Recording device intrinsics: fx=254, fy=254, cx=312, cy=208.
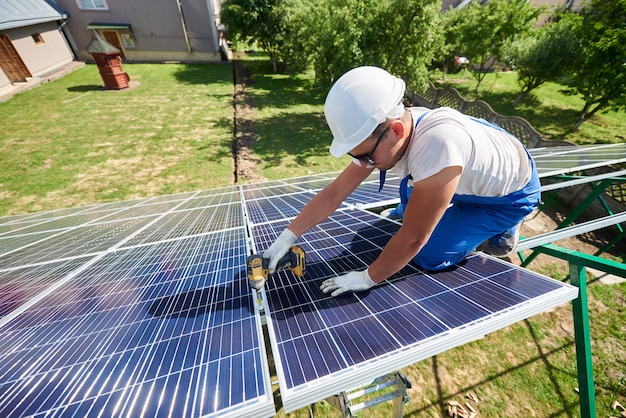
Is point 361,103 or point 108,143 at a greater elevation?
point 361,103

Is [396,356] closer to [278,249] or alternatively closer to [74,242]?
[278,249]

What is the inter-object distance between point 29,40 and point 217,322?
30.9m

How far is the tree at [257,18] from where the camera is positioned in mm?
23438

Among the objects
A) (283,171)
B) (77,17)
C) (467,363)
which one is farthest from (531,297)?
(77,17)

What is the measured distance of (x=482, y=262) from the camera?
269 cm

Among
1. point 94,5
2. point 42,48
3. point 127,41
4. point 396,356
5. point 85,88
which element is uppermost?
point 94,5

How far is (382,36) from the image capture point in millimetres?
11734

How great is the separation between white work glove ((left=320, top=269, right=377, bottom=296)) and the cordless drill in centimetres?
32

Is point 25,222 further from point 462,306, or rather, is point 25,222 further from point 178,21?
point 178,21

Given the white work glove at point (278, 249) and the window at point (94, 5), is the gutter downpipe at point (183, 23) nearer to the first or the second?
the window at point (94, 5)

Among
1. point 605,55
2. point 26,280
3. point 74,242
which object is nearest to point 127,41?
point 74,242

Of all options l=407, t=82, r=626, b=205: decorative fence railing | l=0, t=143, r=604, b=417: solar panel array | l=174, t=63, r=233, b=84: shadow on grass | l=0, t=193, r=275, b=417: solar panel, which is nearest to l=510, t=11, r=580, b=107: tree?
l=407, t=82, r=626, b=205: decorative fence railing

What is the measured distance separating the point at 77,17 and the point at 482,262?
3769cm

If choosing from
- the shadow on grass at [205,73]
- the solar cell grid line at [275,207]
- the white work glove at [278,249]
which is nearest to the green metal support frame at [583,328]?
the white work glove at [278,249]
